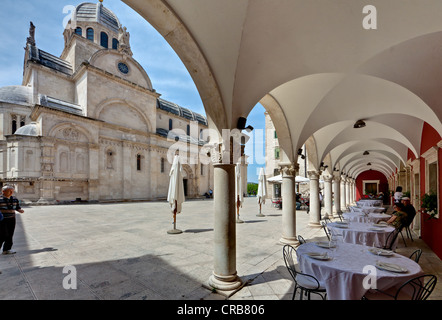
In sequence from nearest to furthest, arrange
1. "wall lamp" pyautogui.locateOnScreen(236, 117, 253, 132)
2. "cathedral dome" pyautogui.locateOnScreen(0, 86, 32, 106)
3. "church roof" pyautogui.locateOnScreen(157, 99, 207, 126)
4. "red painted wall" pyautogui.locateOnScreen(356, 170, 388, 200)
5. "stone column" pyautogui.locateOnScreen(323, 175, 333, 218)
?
"wall lamp" pyautogui.locateOnScreen(236, 117, 253, 132), "stone column" pyautogui.locateOnScreen(323, 175, 333, 218), "cathedral dome" pyautogui.locateOnScreen(0, 86, 32, 106), "red painted wall" pyautogui.locateOnScreen(356, 170, 388, 200), "church roof" pyautogui.locateOnScreen(157, 99, 207, 126)

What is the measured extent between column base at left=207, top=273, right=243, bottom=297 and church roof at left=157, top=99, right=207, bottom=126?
29.9 metres

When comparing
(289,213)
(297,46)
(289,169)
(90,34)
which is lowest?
(289,213)

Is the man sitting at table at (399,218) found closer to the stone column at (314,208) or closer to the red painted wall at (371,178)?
the stone column at (314,208)

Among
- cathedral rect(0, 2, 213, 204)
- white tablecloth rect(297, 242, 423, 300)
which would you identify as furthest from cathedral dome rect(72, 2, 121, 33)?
white tablecloth rect(297, 242, 423, 300)

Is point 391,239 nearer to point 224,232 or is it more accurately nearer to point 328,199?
point 224,232

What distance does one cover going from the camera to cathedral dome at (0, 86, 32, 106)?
2156 centimetres

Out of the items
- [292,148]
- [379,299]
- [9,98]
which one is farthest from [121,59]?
[379,299]

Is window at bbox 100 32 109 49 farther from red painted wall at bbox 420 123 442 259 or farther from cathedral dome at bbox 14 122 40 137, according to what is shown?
red painted wall at bbox 420 123 442 259

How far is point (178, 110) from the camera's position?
115 ft

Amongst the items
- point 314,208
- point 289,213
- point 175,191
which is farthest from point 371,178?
point 175,191

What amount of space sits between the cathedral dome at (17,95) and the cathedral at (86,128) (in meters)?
0.07

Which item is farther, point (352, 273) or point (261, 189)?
point (261, 189)

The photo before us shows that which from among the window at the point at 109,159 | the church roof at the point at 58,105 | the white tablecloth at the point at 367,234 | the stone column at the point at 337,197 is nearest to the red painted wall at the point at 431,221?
the white tablecloth at the point at 367,234

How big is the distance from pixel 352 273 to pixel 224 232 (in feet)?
6.33
